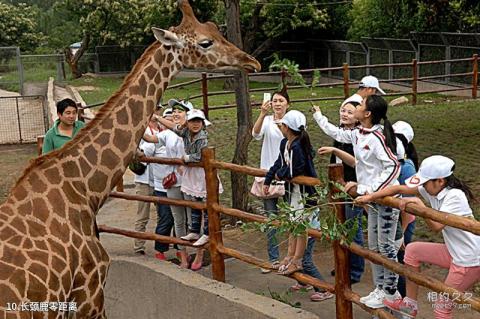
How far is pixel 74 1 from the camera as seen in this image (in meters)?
32.1

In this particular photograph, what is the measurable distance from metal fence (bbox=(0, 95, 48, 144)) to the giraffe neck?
1066 cm

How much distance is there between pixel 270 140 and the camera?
6000 millimetres

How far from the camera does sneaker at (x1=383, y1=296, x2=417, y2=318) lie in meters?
4.36

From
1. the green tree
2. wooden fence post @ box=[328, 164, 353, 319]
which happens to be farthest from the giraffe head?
the green tree

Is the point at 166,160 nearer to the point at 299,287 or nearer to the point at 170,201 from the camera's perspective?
the point at 170,201

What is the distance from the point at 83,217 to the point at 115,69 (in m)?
30.2

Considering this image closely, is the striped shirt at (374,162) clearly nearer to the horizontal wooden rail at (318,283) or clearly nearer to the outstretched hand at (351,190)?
the outstretched hand at (351,190)

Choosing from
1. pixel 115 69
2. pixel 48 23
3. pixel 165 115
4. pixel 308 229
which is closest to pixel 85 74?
pixel 115 69

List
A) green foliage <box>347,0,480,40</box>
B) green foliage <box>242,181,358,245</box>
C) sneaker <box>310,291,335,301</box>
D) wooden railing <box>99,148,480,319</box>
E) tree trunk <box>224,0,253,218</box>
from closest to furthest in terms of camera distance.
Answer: wooden railing <box>99,148,480,319</box> → green foliage <box>242,181,358,245</box> → sneaker <box>310,291,335,301</box> → tree trunk <box>224,0,253,218</box> → green foliage <box>347,0,480,40</box>

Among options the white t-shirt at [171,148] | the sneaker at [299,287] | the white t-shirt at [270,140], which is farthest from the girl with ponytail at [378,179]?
the white t-shirt at [171,148]

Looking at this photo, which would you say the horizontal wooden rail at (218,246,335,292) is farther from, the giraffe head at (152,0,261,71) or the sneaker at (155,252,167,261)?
the giraffe head at (152,0,261,71)

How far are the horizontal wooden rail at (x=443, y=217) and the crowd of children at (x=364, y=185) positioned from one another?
0.21ft

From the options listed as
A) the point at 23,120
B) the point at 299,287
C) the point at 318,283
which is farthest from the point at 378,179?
the point at 23,120

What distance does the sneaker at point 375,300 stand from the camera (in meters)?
4.42
